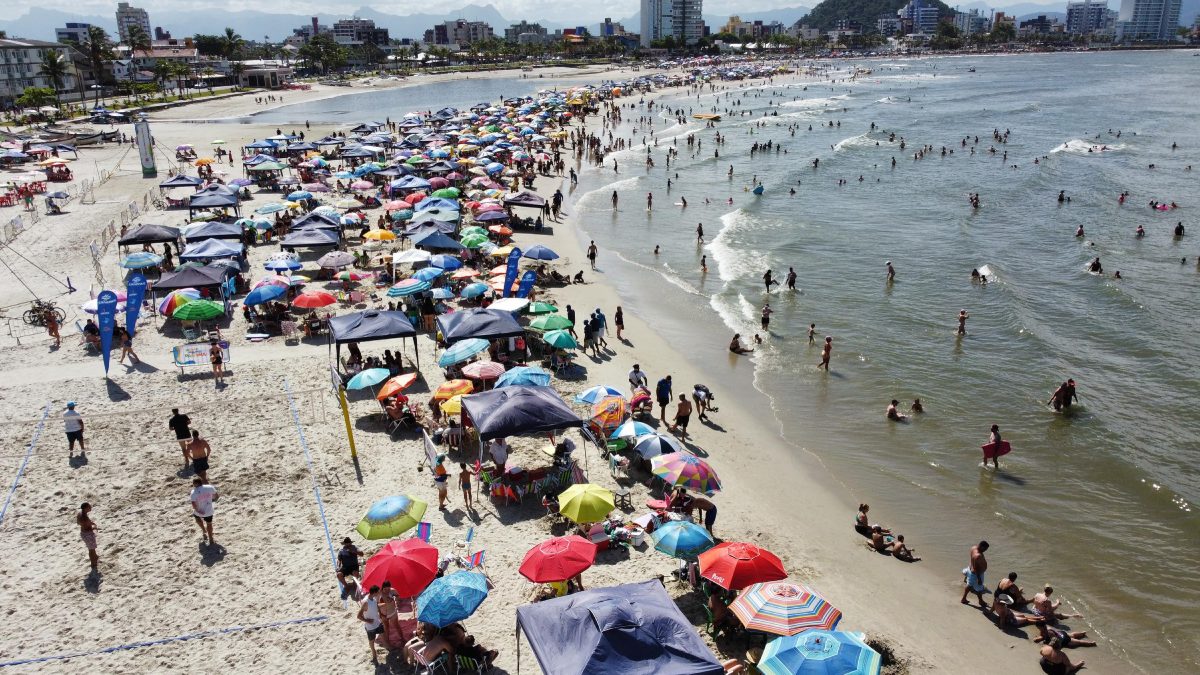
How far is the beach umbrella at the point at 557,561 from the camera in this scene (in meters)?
9.06

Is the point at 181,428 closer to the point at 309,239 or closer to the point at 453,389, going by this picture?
the point at 453,389

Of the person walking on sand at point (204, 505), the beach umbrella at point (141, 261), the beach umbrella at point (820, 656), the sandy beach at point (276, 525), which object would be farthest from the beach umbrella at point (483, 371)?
the beach umbrella at point (141, 261)

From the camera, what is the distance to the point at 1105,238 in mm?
31641

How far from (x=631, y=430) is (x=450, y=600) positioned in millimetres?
5487

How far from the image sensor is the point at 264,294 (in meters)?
18.9

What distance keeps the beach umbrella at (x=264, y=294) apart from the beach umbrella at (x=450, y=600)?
12.6 metres

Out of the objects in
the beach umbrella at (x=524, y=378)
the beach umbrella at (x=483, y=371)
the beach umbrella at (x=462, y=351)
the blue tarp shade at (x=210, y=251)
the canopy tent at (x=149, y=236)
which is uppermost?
the canopy tent at (x=149, y=236)

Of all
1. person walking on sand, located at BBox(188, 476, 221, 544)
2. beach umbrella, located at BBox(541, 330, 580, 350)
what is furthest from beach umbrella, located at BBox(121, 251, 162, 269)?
person walking on sand, located at BBox(188, 476, 221, 544)

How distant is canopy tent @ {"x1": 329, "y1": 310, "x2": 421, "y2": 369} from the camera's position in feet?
52.4

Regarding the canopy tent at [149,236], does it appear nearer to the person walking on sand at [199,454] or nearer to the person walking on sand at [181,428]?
the person walking on sand at [181,428]

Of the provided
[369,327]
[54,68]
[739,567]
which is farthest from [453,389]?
[54,68]

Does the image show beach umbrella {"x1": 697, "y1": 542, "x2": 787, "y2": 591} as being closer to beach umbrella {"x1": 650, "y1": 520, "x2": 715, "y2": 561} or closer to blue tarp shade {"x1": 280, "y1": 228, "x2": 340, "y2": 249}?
beach umbrella {"x1": 650, "y1": 520, "x2": 715, "y2": 561}

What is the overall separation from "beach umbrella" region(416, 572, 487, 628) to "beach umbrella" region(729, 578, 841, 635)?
3002mm

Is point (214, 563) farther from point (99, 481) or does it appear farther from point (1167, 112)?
point (1167, 112)
